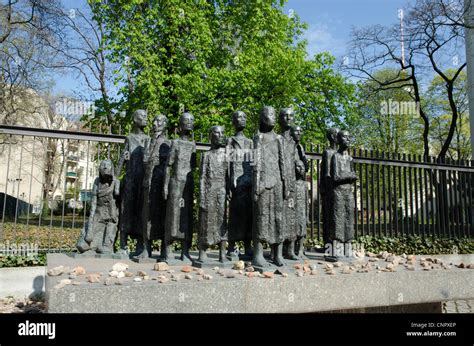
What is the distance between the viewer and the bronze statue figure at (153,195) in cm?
597

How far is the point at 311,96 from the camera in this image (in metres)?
15.3

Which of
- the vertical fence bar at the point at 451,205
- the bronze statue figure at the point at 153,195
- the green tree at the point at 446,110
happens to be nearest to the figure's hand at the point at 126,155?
the bronze statue figure at the point at 153,195

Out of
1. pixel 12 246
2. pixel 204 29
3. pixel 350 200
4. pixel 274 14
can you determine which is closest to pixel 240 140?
pixel 350 200

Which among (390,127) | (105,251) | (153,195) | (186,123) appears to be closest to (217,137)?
(186,123)

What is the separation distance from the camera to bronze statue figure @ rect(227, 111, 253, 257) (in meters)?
5.70

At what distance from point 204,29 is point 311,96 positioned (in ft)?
16.2

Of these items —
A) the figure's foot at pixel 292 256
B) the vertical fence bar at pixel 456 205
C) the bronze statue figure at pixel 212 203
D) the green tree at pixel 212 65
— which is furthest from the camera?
the green tree at pixel 212 65

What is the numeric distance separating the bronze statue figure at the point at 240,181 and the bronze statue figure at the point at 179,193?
2.11 ft

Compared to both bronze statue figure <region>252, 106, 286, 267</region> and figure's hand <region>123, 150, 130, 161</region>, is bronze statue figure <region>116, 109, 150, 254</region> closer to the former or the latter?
figure's hand <region>123, 150, 130, 161</region>

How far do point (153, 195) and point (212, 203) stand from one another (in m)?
1.17

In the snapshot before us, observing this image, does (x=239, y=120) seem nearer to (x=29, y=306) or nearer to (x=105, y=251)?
(x=105, y=251)

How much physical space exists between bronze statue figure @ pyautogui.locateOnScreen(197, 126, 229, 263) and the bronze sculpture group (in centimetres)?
1

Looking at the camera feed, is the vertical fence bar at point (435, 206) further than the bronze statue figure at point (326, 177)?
Yes

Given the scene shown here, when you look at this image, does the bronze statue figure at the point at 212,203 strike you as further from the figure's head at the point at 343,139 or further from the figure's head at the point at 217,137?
the figure's head at the point at 343,139
